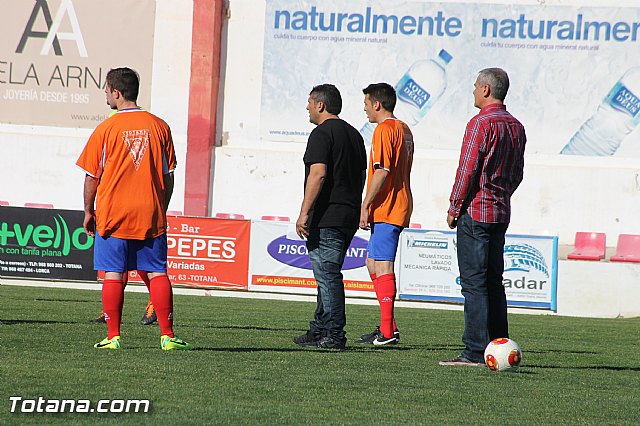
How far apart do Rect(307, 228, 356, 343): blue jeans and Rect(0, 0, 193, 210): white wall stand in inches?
722

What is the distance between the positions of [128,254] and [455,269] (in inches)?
424

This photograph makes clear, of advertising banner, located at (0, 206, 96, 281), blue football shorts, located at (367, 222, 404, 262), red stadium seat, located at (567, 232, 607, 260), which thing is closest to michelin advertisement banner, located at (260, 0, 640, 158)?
red stadium seat, located at (567, 232, 607, 260)

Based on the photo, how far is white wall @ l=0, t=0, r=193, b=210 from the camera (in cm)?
2633

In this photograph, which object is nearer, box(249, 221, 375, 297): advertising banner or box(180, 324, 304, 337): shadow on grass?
box(180, 324, 304, 337): shadow on grass

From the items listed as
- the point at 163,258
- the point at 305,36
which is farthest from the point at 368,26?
the point at 163,258

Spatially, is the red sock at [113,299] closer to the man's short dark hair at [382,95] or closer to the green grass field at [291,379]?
the green grass field at [291,379]

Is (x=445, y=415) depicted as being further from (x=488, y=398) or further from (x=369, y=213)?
(x=369, y=213)

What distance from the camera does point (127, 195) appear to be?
287 inches

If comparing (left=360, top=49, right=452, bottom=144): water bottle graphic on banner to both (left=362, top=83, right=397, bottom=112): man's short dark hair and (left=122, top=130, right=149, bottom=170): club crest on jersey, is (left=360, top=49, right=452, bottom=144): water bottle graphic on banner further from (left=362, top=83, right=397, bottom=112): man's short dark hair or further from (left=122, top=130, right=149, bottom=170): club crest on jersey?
(left=122, top=130, right=149, bottom=170): club crest on jersey

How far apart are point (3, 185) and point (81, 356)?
807 inches

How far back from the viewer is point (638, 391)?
671cm

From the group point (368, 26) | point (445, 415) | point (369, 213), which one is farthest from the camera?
point (368, 26)

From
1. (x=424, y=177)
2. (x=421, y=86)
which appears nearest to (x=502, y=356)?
(x=424, y=177)

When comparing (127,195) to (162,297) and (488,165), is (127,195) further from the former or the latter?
(488,165)
